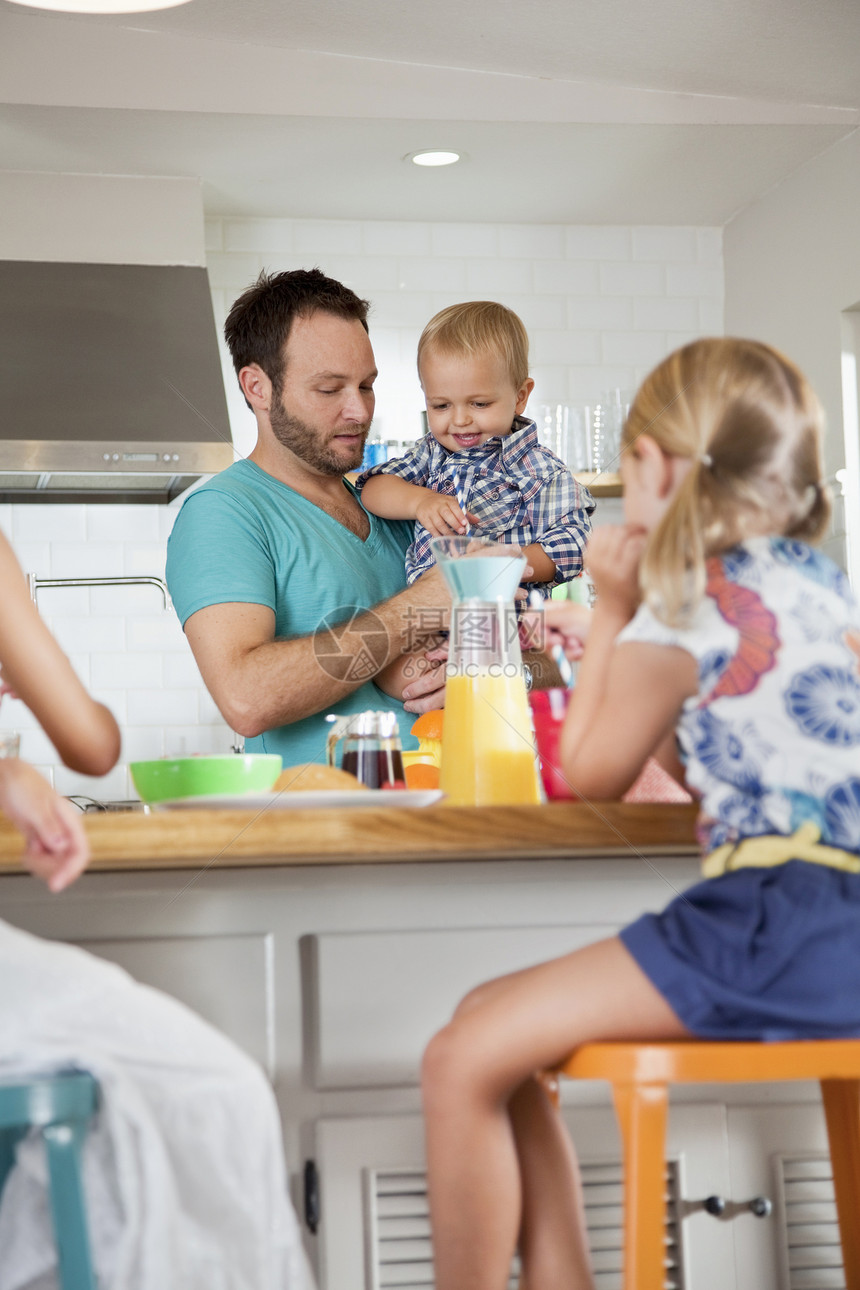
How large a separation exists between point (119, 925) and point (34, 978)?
254 millimetres

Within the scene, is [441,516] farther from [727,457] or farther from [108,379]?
[108,379]

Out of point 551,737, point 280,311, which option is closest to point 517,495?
point 280,311

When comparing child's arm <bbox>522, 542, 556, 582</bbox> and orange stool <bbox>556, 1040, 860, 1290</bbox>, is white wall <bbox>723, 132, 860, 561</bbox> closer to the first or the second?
child's arm <bbox>522, 542, 556, 582</bbox>

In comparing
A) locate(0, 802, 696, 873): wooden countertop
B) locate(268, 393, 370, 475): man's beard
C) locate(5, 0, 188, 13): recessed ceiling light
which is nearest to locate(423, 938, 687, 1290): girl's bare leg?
locate(0, 802, 696, 873): wooden countertop

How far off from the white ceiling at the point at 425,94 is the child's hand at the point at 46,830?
235 centimetres

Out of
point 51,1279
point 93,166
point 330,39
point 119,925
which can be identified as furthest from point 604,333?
point 51,1279

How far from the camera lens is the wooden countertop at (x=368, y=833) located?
1089mm

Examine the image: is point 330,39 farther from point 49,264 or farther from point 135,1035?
point 135,1035

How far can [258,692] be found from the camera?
196 cm

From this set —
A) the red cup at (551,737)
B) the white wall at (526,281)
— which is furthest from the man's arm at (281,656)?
the white wall at (526,281)

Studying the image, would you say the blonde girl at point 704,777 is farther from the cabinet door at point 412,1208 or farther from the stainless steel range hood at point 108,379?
the stainless steel range hood at point 108,379

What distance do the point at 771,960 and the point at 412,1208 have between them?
464 millimetres

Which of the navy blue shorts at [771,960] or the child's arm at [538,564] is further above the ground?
the child's arm at [538,564]

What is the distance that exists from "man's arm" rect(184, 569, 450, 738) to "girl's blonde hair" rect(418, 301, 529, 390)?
0.48m
